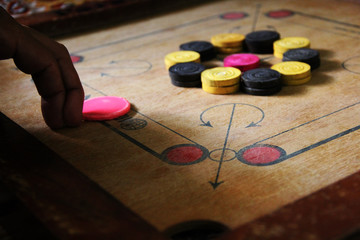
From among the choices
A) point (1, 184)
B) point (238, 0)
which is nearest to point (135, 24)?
point (238, 0)

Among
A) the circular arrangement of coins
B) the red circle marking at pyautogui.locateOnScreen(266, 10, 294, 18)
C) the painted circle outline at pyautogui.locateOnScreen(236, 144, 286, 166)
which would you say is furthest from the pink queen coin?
the red circle marking at pyautogui.locateOnScreen(266, 10, 294, 18)

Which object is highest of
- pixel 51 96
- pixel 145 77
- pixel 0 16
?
pixel 0 16

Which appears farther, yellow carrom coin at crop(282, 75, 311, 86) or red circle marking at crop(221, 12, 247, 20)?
red circle marking at crop(221, 12, 247, 20)

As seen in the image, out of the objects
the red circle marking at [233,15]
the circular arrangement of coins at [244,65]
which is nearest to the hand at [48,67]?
the circular arrangement of coins at [244,65]

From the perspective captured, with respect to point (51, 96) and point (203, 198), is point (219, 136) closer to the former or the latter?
point (203, 198)

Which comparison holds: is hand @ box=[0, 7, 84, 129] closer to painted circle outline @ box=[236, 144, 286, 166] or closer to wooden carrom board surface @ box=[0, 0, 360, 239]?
wooden carrom board surface @ box=[0, 0, 360, 239]
